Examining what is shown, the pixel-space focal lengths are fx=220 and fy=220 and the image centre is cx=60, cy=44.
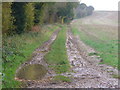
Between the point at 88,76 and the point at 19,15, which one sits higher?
the point at 19,15

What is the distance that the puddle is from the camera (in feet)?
46.1

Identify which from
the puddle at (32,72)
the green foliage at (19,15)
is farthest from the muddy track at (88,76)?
the green foliage at (19,15)

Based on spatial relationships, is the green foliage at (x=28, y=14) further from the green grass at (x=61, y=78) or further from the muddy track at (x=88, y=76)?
the green grass at (x=61, y=78)

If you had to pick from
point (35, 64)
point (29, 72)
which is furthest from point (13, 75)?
point (35, 64)

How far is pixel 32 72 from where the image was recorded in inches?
601

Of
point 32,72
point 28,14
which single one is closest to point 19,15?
point 28,14

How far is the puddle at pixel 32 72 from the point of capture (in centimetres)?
1406

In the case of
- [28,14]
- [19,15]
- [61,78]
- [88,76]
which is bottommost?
[88,76]

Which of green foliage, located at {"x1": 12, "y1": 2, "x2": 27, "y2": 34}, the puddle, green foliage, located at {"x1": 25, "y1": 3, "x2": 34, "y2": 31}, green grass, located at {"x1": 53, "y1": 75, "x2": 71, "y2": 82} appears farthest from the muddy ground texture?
green foliage, located at {"x1": 25, "y1": 3, "x2": 34, "y2": 31}

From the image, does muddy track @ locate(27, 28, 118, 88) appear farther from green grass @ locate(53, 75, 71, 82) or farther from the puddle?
the puddle

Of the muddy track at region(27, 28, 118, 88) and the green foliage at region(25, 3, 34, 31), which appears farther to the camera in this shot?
the green foliage at region(25, 3, 34, 31)

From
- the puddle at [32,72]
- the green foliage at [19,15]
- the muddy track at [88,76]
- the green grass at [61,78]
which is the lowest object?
the muddy track at [88,76]

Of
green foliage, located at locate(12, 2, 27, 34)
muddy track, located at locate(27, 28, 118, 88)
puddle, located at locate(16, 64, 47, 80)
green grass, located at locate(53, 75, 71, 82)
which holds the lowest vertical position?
muddy track, located at locate(27, 28, 118, 88)

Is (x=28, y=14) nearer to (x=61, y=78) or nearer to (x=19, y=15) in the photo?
(x=19, y=15)
